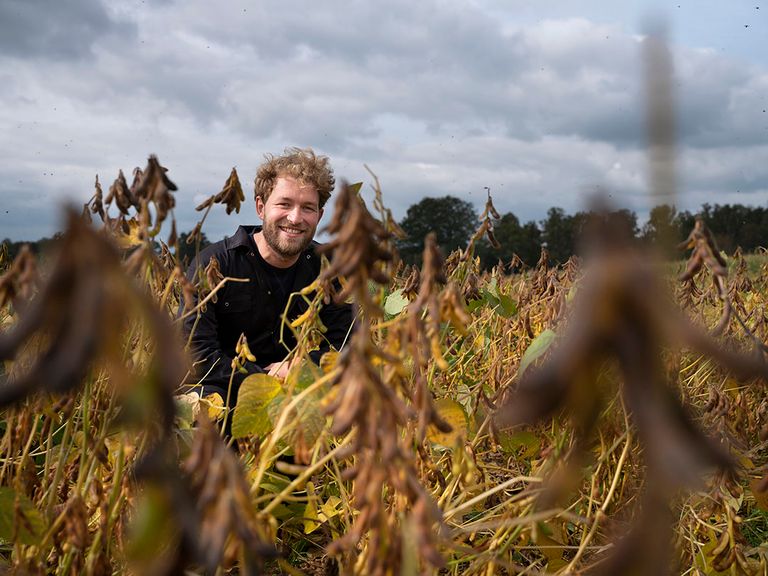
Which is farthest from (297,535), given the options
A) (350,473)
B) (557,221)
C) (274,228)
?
(557,221)

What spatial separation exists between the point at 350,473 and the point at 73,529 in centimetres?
64

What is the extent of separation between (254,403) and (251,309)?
1913mm

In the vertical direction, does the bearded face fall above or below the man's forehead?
below

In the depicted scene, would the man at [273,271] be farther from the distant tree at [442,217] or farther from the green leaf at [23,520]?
the distant tree at [442,217]

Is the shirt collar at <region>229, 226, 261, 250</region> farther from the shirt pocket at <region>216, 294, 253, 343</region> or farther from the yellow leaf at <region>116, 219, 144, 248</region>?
the yellow leaf at <region>116, 219, 144, 248</region>

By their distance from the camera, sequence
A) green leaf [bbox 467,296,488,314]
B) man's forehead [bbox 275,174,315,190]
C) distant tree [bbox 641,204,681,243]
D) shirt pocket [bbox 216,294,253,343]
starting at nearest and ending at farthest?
1. distant tree [bbox 641,204,681,243]
2. green leaf [bbox 467,296,488,314]
3. shirt pocket [bbox 216,294,253,343]
4. man's forehead [bbox 275,174,315,190]

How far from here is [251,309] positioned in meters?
3.33

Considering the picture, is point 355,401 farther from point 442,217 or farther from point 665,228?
point 442,217

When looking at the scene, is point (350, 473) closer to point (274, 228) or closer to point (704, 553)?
point (704, 553)

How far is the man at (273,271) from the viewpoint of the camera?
3.31 metres

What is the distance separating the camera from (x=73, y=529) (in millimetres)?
1121

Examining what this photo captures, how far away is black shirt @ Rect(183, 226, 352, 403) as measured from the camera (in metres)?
3.18

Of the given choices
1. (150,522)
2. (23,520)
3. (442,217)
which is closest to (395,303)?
(23,520)

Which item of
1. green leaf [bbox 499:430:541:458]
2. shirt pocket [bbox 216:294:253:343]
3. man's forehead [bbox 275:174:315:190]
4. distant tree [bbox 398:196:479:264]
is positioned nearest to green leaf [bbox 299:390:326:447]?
green leaf [bbox 499:430:541:458]
